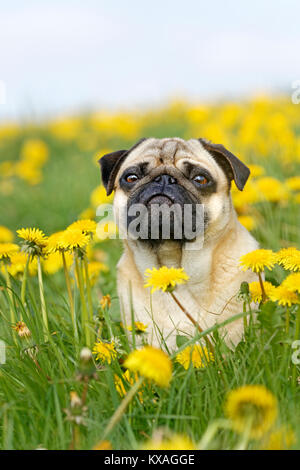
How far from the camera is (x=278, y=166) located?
5.80m

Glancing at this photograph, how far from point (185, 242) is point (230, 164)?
0.55 m

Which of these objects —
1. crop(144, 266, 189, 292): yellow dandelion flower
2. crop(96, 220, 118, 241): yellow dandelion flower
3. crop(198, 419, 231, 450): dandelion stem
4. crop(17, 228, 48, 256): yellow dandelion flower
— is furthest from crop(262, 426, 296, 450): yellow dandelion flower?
crop(96, 220, 118, 241): yellow dandelion flower

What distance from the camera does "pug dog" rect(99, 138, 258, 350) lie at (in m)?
3.08

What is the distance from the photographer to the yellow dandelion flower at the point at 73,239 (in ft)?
8.52

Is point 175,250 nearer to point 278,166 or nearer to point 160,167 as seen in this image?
point 160,167

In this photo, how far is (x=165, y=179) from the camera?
3.20m

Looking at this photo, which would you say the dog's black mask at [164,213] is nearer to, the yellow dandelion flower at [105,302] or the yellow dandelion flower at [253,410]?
the yellow dandelion flower at [105,302]

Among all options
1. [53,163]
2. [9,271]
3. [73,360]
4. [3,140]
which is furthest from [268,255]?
[3,140]

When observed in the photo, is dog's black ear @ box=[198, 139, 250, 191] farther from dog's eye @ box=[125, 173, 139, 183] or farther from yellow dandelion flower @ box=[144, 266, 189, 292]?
yellow dandelion flower @ box=[144, 266, 189, 292]

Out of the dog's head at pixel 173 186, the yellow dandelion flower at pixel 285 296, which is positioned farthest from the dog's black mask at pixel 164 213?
the yellow dandelion flower at pixel 285 296

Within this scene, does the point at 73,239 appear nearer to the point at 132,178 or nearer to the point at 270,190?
the point at 132,178

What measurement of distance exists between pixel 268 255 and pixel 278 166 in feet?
11.6

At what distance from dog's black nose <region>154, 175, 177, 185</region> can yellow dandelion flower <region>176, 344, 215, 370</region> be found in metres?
1.04

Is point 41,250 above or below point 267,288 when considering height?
above
